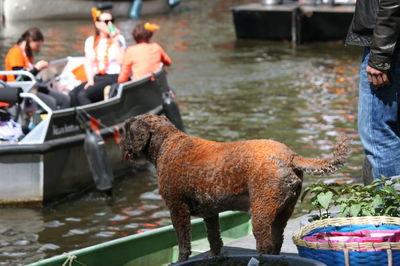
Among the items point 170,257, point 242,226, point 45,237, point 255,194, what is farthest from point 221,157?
point 45,237

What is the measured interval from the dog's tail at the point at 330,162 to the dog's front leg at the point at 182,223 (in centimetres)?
75

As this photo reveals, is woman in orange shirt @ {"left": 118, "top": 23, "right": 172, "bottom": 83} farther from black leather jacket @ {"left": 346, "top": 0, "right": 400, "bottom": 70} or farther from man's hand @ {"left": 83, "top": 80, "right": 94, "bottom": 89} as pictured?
black leather jacket @ {"left": 346, "top": 0, "right": 400, "bottom": 70}

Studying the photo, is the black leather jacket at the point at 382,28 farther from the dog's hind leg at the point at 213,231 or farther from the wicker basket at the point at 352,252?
the dog's hind leg at the point at 213,231

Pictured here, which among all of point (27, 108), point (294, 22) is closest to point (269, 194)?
point (27, 108)

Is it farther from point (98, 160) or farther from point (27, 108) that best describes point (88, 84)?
point (98, 160)

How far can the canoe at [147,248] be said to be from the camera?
6031 mm

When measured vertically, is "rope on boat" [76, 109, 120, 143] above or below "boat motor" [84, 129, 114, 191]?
above

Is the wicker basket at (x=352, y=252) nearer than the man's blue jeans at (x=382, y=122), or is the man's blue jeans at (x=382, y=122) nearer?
the wicker basket at (x=352, y=252)

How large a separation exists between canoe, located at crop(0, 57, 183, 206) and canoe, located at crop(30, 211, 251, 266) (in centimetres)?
260

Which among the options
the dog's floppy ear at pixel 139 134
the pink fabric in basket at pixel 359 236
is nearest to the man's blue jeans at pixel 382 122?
the pink fabric in basket at pixel 359 236

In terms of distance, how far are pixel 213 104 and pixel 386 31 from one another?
10159 millimetres

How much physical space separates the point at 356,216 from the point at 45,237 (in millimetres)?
4430

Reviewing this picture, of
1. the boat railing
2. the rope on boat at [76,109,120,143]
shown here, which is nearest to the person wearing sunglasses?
the boat railing

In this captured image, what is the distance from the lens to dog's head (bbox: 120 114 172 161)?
17.7ft
